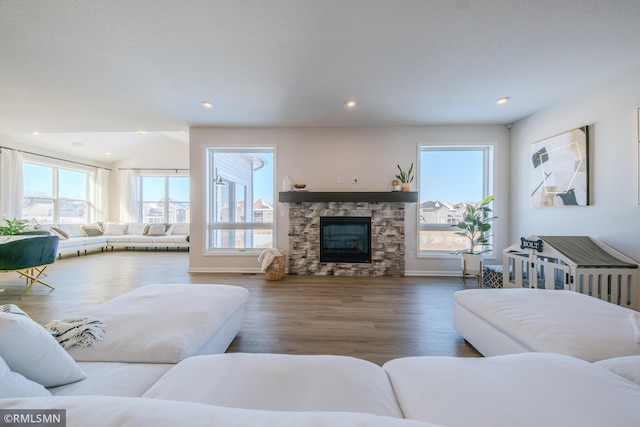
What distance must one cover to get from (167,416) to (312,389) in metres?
0.49

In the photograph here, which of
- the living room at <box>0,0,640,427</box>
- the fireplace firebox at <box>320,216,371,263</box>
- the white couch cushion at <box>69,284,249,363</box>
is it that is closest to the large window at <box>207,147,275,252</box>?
the living room at <box>0,0,640,427</box>

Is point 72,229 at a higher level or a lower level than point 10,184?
lower

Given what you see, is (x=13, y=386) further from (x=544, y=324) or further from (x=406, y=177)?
(x=406, y=177)

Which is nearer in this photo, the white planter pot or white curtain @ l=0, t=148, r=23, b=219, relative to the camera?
the white planter pot

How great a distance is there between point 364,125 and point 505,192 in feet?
8.60

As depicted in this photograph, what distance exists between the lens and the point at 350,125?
3.94 metres

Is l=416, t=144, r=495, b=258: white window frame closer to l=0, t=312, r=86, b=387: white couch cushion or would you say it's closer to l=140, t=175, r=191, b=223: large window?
l=0, t=312, r=86, b=387: white couch cushion

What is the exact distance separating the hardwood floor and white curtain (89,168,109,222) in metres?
3.33

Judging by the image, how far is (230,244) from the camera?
437 centimetres

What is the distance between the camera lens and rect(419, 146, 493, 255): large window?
4.07 m

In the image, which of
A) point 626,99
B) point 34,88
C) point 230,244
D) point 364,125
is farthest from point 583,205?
point 34,88

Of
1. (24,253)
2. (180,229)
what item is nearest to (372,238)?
(24,253)

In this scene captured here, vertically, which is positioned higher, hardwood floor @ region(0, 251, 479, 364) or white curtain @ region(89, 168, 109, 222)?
white curtain @ region(89, 168, 109, 222)

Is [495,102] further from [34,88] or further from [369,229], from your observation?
[34,88]
